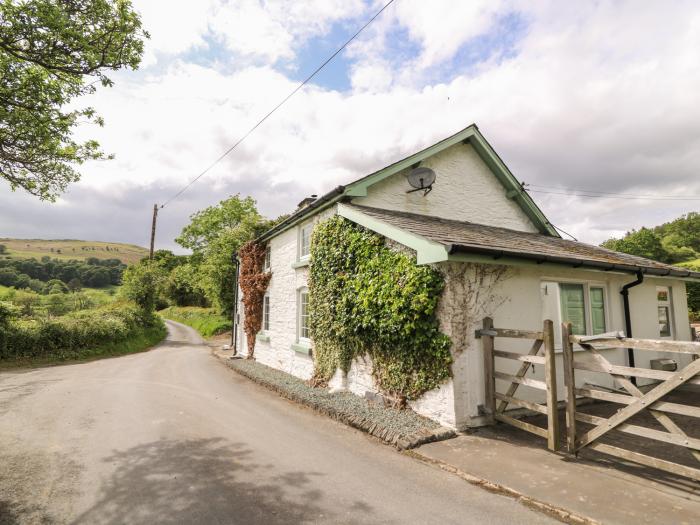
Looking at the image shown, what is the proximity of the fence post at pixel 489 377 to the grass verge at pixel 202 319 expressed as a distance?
2771 cm

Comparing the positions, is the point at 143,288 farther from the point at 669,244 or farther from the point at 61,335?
the point at 669,244

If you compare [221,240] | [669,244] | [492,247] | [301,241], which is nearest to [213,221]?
[221,240]

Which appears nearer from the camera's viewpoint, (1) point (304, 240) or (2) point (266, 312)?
(1) point (304, 240)

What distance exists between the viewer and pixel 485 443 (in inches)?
228

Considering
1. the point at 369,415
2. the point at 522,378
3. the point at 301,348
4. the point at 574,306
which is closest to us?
the point at 522,378

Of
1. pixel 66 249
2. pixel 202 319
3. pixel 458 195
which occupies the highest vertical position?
pixel 66 249

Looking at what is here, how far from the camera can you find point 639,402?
14.6 feet

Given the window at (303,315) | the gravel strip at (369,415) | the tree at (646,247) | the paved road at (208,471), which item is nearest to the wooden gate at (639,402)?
the paved road at (208,471)

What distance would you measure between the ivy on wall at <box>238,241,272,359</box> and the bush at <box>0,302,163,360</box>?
9.20 m

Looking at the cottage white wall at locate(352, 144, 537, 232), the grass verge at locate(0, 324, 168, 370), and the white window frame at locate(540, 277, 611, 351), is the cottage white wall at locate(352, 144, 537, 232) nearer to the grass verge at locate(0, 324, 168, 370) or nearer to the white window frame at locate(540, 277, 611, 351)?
the white window frame at locate(540, 277, 611, 351)

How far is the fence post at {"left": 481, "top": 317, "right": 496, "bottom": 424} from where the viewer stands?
645 centimetres

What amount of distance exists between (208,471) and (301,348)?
6.04 meters

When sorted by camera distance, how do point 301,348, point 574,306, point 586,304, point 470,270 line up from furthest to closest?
point 301,348
point 586,304
point 574,306
point 470,270

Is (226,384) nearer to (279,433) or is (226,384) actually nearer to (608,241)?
(279,433)
